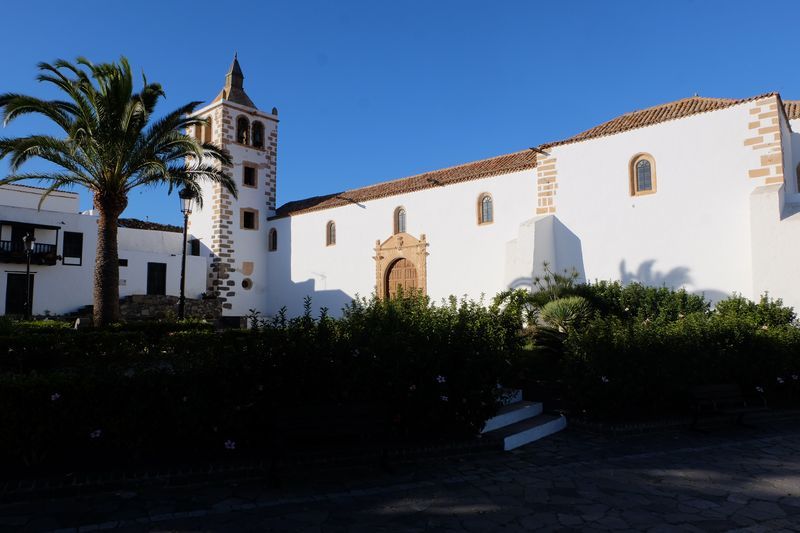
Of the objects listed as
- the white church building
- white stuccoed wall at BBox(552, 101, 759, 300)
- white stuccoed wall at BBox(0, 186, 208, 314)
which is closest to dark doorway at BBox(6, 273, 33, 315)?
the white church building

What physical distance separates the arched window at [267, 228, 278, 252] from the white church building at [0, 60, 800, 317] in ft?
0.26

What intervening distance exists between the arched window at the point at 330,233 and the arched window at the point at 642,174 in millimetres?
12768

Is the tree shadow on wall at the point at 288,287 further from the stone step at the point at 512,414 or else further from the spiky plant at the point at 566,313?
the stone step at the point at 512,414

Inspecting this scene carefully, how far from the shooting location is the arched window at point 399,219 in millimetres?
22181

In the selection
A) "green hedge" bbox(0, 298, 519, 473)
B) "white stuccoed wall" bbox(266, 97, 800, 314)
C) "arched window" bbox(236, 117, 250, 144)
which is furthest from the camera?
"arched window" bbox(236, 117, 250, 144)

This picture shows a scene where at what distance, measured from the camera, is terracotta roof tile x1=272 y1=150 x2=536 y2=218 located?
19.2m

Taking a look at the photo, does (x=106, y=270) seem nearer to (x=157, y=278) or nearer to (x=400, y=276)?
(x=400, y=276)

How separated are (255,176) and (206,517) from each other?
81.1ft

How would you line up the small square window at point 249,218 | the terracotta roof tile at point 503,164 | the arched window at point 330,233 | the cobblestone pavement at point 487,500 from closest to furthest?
the cobblestone pavement at point 487,500 → the terracotta roof tile at point 503,164 → the arched window at point 330,233 → the small square window at point 249,218

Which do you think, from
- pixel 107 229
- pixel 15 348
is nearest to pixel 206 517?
pixel 15 348

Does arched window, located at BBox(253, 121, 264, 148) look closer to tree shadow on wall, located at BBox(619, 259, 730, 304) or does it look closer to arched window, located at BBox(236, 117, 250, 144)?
arched window, located at BBox(236, 117, 250, 144)

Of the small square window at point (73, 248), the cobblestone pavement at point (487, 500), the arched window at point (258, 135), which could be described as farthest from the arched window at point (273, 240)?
the cobblestone pavement at point (487, 500)

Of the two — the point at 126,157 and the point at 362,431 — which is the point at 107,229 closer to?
the point at 126,157

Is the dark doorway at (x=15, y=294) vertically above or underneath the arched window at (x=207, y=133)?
underneath
